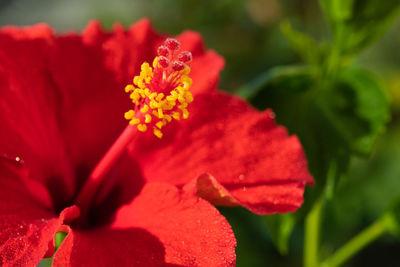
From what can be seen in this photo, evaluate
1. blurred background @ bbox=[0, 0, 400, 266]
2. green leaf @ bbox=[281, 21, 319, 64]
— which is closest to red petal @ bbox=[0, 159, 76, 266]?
green leaf @ bbox=[281, 21, 319, 64]

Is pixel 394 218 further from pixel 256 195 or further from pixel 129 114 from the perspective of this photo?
pixel 129 114

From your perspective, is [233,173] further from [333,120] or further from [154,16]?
[154,16]

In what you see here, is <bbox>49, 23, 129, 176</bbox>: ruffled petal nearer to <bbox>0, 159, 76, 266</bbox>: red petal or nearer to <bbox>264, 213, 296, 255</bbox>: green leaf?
<bbox>0, 159, 76, 266</bbox>: red petal

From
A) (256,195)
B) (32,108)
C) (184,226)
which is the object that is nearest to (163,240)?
(184,226)

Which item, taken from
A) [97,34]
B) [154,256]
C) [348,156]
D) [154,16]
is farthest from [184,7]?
[154,256]

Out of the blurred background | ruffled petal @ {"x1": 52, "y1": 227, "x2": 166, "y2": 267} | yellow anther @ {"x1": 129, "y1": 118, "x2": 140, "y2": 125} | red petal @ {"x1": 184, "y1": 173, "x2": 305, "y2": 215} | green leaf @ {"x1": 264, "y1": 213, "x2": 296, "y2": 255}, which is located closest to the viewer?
ruffled petal @ {"x1": 52, "y1": 227, "x2": 166, "y2": 267}

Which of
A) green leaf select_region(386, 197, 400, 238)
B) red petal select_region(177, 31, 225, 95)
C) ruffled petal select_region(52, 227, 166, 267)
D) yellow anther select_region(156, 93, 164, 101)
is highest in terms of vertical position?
yellow anther select_region(156, 93, 164, 101)

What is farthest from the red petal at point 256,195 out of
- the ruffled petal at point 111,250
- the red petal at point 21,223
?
the red petal at point 21,223
